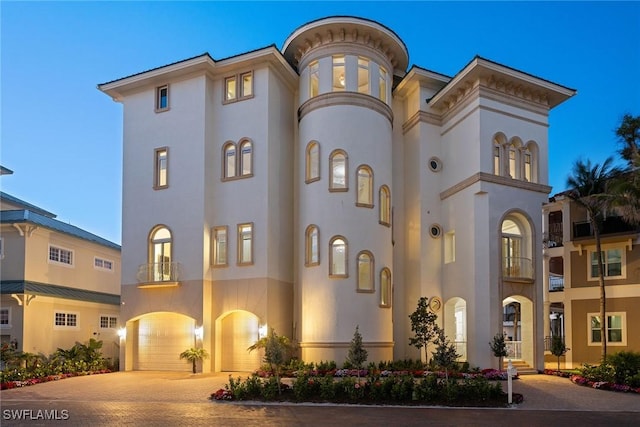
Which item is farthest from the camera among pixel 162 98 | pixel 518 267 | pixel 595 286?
pixel 595 286

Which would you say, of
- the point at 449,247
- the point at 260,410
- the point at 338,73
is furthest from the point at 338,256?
the point at 260,410

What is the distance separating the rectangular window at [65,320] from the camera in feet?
90.6

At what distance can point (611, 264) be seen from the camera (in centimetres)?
2756

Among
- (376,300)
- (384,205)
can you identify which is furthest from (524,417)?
(384,205)

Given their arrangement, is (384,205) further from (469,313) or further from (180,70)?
(180,70)

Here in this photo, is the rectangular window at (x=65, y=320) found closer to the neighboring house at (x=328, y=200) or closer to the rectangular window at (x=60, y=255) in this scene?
the rectangular window at (x=60, y=255)

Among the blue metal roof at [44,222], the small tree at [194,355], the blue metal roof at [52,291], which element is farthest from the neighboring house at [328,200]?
the blue metal roof at [44,222]

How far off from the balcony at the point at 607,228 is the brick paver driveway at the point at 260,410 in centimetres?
1038

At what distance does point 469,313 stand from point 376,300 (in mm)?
3584

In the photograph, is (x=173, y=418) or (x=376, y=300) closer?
(x=173, y=418)

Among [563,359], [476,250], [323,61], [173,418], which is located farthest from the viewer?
[563,359]

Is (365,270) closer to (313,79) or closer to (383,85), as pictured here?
(383,85)

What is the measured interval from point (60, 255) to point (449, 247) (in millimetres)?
18195

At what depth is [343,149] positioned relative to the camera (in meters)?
23.9
